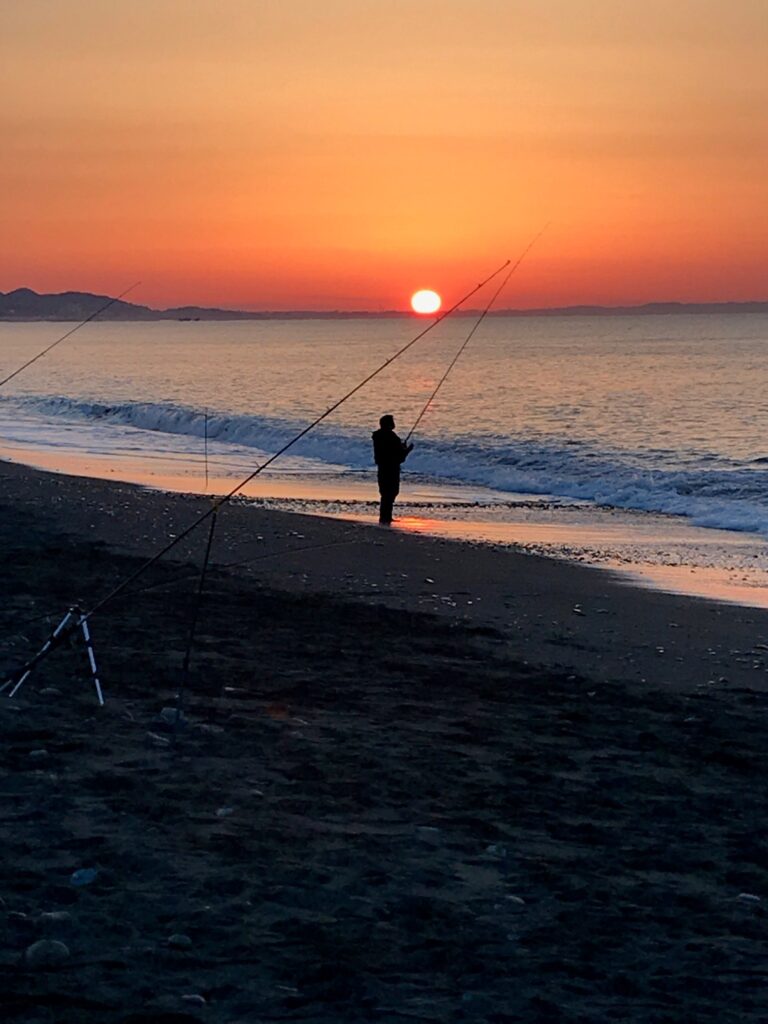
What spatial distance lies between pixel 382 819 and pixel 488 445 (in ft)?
84.7

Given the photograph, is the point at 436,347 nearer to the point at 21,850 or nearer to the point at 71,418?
the point at 71,418

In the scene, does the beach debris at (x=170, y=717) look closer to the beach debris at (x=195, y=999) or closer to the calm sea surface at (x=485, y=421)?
the beach debris at (x=195, y=999)

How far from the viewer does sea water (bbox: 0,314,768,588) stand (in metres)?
17.1

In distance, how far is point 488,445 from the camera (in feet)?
99.7

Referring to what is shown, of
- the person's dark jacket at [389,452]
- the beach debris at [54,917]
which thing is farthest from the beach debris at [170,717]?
the person's dark jacket at [389,452]

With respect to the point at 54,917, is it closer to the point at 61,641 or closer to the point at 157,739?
the point at 157,739

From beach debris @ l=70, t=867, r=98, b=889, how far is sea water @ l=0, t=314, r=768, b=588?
30.4 feet

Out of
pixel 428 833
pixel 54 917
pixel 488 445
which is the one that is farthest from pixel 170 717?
pixel 488 445

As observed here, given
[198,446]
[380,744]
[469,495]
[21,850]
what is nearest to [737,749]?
[380,744]

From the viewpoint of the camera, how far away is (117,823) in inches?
180

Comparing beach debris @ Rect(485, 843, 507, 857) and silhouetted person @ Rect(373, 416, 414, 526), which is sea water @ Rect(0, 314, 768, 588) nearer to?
silhouetted person @ Rect(373, 416, 414, 526)

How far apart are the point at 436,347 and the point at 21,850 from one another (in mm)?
123989

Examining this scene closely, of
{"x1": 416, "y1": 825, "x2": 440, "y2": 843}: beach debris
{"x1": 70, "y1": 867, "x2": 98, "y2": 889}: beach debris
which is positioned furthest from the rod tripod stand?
{"x1": 416, "y1": 825, "x2": 440, "y2": 843}: beach debris

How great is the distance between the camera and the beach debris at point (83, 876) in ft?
13.3
